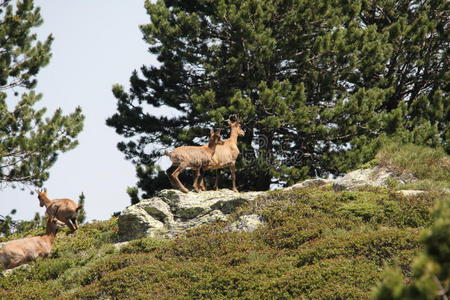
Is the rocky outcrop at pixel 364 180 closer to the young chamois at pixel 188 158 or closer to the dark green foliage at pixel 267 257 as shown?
the dark green foliage at pixel 267 257

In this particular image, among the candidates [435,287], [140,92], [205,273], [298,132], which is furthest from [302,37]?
[435,287]

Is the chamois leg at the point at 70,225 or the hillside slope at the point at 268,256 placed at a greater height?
the chamois leg at the point at 70,225

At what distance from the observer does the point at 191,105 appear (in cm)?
2409

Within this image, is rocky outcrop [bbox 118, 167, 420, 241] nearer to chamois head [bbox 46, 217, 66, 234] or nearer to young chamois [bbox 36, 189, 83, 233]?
chamois head [bbox 46, 217, 66, 234]

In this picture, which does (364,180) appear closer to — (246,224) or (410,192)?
(410,192)

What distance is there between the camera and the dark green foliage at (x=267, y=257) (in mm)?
11500

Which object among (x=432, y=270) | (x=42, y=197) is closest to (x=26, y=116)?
(x=42, y=197)

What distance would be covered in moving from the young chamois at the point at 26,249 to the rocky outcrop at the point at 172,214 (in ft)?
6.21

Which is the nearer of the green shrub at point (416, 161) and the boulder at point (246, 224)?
the boulder at point (246, 224)

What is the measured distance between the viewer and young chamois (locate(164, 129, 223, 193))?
17.4 m

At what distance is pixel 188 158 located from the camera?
1750 centimetres

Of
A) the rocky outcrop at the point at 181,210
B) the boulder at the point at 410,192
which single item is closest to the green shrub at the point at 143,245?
the rocky outcrop at the point at 181,210

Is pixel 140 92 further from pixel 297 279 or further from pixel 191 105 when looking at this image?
pixel 297 279

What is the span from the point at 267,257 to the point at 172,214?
4552 mm
